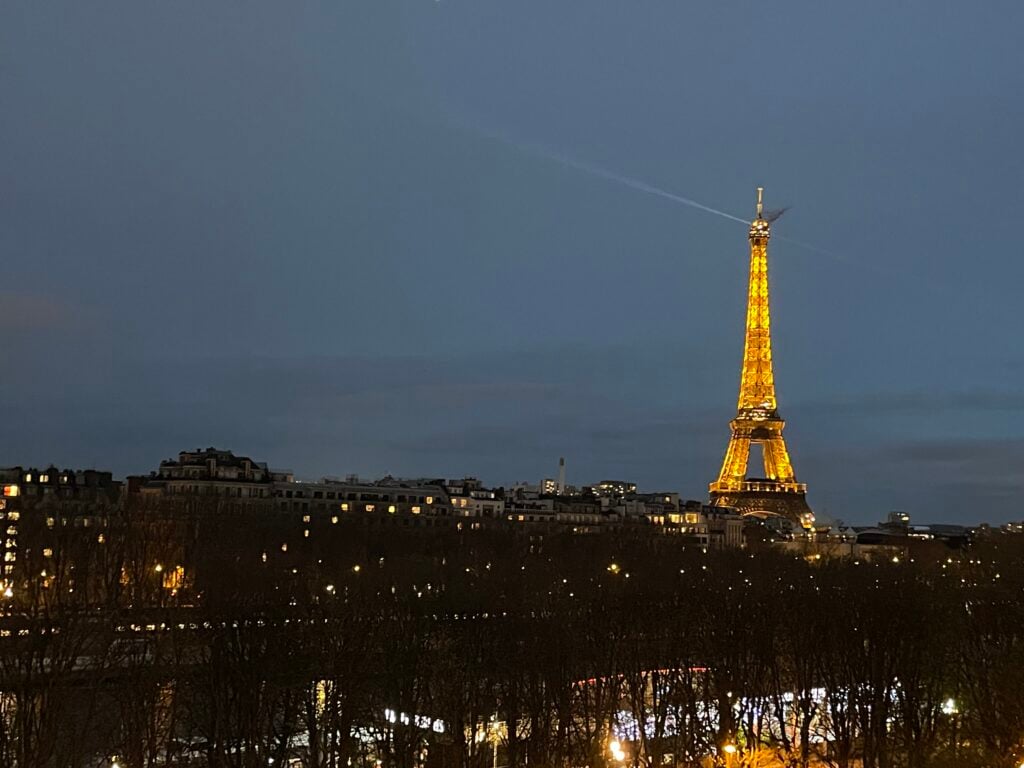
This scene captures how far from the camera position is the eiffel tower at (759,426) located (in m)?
98.9

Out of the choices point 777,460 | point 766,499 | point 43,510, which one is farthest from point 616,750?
point 777,460

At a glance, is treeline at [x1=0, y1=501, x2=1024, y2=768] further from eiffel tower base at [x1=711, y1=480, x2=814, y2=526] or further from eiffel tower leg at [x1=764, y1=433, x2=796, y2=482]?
eiffel tower leg at [x1=764, y1=433, x2=796, y2=482]

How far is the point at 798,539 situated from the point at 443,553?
62.6 metres

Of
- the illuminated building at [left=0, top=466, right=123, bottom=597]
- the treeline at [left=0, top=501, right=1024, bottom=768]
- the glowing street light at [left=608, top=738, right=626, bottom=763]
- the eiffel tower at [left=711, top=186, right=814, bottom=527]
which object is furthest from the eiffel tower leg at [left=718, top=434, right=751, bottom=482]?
the glowing street light at [left=608, top=738, right=626, bottom=763]

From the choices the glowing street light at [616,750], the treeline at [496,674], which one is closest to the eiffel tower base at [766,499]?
the treeline at [496,674]

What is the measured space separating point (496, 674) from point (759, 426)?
241 feet

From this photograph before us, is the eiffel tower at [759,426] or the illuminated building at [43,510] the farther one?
the eiffel tower at [759,426]

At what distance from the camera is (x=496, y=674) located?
96.8 feet

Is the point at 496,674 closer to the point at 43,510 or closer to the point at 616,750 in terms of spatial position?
the point at 616,750

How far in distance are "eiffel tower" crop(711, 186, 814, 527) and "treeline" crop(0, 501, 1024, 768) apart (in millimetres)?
55133

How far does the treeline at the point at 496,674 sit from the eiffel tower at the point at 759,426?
181 ft

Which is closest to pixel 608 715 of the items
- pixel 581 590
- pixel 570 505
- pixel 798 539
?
pixel 581 590

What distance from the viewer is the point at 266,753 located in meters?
23.0

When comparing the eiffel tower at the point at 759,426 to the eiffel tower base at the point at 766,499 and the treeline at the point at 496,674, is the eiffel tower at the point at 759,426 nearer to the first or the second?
the eiffel tower base at the point at 766,499
